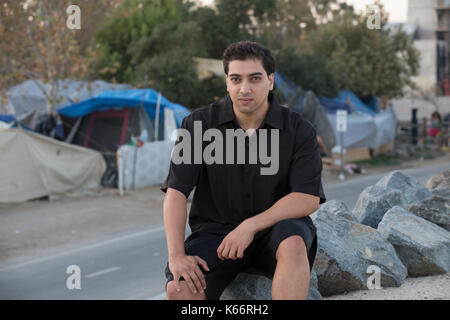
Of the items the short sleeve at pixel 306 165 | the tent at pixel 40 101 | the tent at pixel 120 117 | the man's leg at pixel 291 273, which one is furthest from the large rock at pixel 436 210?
the tent at pixel 40 101

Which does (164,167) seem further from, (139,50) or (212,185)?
(212,185)

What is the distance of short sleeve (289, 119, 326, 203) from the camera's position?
329cm

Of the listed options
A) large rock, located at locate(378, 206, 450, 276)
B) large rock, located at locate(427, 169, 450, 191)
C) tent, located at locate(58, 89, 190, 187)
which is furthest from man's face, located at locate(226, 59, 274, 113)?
tent, located at locate(58, 89, 190, 187)

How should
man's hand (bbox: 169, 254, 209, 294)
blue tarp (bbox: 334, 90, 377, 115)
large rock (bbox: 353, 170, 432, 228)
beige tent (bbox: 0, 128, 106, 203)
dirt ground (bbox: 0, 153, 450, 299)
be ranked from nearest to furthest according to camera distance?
1. man's hand (bbox: 169, 254, 209, 294)
2. large rock (bbox: 353, 170, 432, 228)
3. dirt ground (bbox: 0, 153, 450, 299)
4. beige tent (bbox: 0, 128, 106, 203)
5. blue tarp (bbox: 334, 90, 377, 115)

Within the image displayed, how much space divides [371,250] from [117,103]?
12.5m

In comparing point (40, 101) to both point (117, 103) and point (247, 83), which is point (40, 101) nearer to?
point (117, 103)

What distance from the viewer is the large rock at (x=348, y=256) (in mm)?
4188

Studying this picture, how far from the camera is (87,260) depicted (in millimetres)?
8914

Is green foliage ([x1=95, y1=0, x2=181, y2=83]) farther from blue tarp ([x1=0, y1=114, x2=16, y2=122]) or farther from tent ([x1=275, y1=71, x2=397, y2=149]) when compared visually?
blue tarp ([x1=0, y1=114, x2=16, y2=122])

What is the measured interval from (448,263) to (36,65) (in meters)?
14.2

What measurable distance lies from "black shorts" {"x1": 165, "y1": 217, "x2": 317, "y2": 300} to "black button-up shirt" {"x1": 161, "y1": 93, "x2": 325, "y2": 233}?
0.51 ft

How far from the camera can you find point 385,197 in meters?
5.67

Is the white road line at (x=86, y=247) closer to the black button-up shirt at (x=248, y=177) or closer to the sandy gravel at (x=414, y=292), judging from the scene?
the sandy gravel at (x=414, y=292)

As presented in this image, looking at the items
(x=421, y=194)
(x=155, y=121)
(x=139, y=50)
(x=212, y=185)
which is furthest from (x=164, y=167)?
(x=212, y=185)
